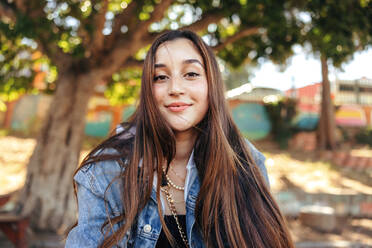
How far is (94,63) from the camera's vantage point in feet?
16.4

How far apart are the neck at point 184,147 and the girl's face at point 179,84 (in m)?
0.12

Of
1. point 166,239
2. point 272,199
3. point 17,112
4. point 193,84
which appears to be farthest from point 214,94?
point 17,112

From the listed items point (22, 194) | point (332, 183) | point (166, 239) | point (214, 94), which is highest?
point (214, 94)

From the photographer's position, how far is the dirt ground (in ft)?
18.9

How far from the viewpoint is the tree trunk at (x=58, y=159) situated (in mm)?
4816

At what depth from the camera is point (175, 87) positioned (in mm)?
1677

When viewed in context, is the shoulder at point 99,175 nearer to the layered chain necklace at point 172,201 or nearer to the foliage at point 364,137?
the layered chain necklace at point 172,201

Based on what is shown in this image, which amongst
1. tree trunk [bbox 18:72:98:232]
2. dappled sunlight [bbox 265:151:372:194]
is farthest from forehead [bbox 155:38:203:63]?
dappled sunlight [bbox 265:151:372:194]

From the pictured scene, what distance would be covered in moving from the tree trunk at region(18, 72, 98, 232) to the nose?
3635mm

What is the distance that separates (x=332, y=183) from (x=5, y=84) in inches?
332

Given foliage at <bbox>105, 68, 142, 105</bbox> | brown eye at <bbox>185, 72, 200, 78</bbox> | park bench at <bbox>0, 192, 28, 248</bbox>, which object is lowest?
park bench at <bbox>0, 192, 28, 248</bbox>

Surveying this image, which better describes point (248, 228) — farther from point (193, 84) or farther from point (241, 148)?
point (193, 84)

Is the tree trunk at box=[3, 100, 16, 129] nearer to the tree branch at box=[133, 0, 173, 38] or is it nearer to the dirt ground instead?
the dirt ground

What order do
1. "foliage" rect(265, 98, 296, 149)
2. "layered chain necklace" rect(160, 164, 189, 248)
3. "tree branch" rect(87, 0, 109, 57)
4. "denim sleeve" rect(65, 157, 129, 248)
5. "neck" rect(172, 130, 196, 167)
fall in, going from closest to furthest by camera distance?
"denim sleeve" rect(65, 157, 129, 248) → "layered chain necklace" rect(160, 164, 189, 248) → "neck" rect(172, 130, 196, 167) → "tree branch" rect(87, 0, 109, 57) → "foliage" rect(265, 98, 296, 149)
